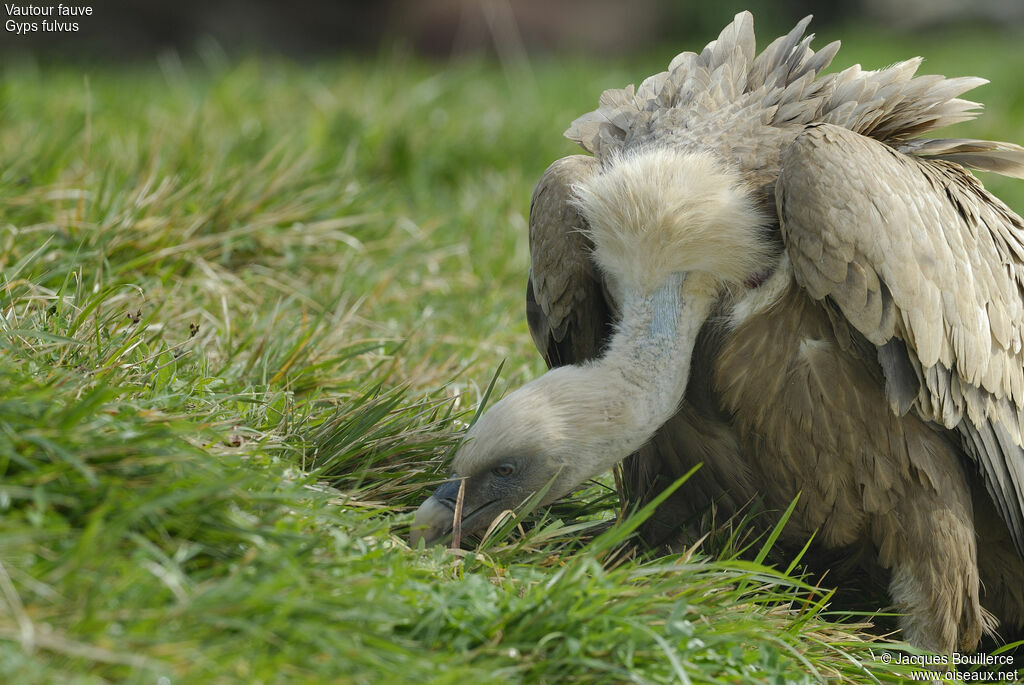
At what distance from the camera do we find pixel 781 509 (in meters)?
4.14

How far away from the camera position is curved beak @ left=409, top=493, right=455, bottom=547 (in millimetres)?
3668

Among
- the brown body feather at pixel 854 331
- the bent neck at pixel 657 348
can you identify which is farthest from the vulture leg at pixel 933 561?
the bent neck at pixel 657 348

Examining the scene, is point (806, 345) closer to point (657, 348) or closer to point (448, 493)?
point (657, 348)

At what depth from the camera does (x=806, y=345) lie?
387 centimetres

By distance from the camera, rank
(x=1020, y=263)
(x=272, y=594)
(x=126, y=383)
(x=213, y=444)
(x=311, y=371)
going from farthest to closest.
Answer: (x=311, y=371), (x=1020, y=263), (x=126, y=383), (x=213, y=444), (x=272, y=594)

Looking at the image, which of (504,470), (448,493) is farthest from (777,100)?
(448,493)

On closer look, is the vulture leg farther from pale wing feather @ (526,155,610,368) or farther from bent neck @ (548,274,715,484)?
pale wing feather @ (526,155,610,368)

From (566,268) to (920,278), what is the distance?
3.94 ft

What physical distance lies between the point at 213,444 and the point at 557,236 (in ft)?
4.91

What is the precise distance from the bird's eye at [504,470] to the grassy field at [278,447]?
0.19 meters

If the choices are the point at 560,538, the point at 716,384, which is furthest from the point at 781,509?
the point at 560,538

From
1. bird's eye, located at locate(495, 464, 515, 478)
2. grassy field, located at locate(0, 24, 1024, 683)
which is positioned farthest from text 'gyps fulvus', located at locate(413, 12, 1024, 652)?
grassy field, located at locate(0, 24, 1024, 683)

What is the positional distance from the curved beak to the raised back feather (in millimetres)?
1415

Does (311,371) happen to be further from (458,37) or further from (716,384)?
(458,37)
